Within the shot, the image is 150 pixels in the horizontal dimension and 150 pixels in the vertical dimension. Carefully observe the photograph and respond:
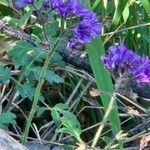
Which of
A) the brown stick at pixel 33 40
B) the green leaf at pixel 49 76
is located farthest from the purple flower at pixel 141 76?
the brown stick at pixel 33 40

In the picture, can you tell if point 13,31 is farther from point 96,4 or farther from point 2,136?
point 2,136

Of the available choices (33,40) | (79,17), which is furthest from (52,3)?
(33,40)

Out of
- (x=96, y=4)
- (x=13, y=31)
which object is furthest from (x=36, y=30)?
(x=96, y=4)

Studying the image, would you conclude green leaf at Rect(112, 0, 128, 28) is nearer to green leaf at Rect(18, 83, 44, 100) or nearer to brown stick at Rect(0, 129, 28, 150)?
green leaf at Rect(18, 83, 44, 100)

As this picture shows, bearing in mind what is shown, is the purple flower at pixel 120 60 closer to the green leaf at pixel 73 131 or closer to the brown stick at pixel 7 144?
the green leaf at pixel 73 131

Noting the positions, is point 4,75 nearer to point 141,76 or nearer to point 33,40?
point 33,40

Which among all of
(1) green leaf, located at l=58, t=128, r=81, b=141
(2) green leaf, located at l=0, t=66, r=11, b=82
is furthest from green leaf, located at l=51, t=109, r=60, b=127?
(2) green leaf, located at l=0, t=66, r=11, b=82
